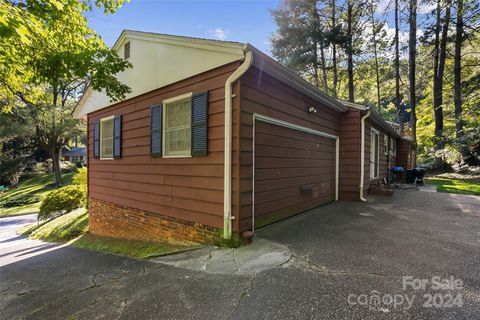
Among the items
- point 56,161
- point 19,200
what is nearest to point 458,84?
point 56,161

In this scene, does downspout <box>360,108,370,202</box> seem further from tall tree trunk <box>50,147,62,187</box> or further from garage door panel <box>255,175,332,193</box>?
tall tree trunk <box>50,147,62,187</box>

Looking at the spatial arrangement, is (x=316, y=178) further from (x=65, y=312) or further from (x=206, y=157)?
(x=65, y=312)

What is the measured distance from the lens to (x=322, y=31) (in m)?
15.4

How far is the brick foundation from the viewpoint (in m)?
4.41

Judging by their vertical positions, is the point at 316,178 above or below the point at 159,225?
above

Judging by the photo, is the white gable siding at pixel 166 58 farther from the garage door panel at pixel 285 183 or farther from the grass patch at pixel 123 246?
the grass patch at pixel 123 246

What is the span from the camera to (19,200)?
66.8 feet

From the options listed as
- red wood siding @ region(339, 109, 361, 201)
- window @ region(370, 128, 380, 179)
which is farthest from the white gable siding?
window @ region(370, 128, 380, 179)

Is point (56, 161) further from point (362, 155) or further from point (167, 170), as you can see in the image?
point (362, 155)

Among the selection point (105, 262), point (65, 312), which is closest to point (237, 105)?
point (65, 312)

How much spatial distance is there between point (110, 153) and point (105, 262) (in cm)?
349

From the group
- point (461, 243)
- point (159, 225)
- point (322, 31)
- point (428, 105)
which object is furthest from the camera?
point (428, 105)

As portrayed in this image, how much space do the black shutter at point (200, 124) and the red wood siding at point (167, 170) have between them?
87mm

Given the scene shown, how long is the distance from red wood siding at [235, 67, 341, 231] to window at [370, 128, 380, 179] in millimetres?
4476
